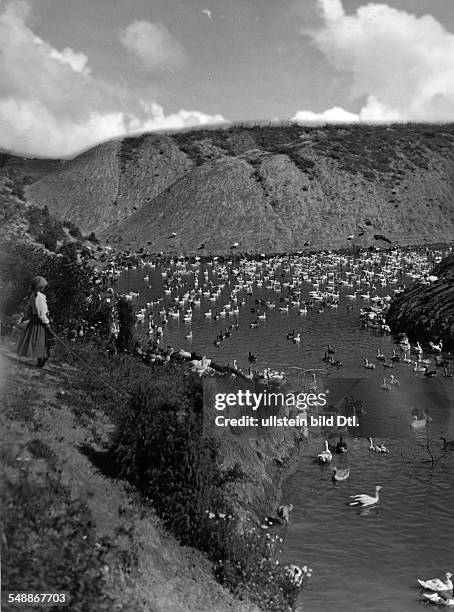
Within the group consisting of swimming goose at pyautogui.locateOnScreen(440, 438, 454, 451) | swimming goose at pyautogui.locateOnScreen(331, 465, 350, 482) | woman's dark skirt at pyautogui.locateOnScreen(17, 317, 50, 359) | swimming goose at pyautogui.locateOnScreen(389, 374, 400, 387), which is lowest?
swimming goose at pyautogui.locateOnScreen(331, 465, 350, 482)

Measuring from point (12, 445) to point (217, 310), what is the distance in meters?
49.5

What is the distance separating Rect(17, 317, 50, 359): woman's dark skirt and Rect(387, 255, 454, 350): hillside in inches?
1426

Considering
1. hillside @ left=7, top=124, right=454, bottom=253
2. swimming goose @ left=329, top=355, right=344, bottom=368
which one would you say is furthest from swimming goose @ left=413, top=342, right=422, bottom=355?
hillside @ left=7, top=124, right=454, bottom=253

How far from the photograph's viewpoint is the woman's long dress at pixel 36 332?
60.3 ft

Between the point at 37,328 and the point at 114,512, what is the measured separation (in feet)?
20.6

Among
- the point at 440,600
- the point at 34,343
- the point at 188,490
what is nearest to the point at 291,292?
the point at 34,343

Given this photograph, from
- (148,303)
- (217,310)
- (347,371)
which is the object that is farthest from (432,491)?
(148,303)

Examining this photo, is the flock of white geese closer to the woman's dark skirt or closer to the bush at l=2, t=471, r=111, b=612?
the woman's dark skirt

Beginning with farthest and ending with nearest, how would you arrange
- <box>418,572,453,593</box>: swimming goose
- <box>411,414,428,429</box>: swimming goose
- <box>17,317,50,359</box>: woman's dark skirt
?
<box>411,414,428,429</box>: swimming goose, <box>17,317,50,359</box>: woman's dark skirt, <box>418,572,453,593</box>: swimming goose

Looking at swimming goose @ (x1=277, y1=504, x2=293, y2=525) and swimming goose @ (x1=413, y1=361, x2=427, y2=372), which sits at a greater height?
swimming goose @ (x1=413, y1=361, x2=427, y2=372)

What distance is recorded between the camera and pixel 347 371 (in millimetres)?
44219

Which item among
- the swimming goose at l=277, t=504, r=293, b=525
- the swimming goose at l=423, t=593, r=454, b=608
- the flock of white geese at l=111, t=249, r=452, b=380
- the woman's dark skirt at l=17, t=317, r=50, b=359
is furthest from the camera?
the flock of white geese at l=111, t=249, r=452, b=380

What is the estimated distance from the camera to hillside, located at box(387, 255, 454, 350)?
5028 centimetres

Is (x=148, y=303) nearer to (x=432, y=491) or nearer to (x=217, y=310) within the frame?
(x=217, y=310)
